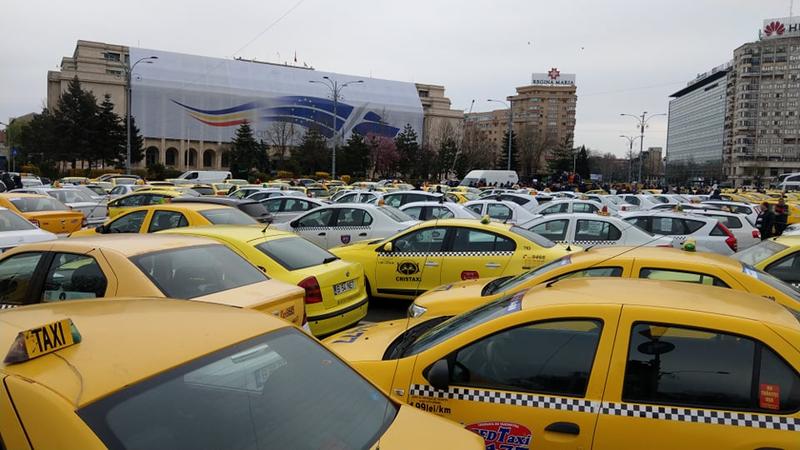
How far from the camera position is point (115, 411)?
189 cm

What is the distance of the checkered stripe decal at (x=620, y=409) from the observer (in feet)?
9.32

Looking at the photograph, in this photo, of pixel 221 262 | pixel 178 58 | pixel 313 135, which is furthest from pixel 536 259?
pixel 178 58

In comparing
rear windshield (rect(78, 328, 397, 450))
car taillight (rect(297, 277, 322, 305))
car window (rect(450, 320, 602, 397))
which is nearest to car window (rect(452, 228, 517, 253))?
car taillight (rect(297, 277, 322, 305))

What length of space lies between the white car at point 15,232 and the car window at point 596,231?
9655mm

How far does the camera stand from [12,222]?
10.2 metres

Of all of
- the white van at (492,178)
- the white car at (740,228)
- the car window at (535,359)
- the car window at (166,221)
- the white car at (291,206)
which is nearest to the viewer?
the car window at (535,359)

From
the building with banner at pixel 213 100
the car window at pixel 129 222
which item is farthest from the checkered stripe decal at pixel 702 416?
the building with banner at pixel 213 100

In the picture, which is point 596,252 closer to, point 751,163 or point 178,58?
point 178,58

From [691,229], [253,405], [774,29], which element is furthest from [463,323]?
[774,29]

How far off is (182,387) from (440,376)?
158cm

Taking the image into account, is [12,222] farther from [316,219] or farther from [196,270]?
[196,270]

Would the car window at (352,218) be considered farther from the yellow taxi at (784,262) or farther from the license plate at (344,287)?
the yellow taxi at (784,262)

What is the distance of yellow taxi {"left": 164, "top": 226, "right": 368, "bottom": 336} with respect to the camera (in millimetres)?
6553

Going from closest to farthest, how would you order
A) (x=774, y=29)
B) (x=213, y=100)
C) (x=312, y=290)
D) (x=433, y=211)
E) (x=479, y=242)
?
1. (x=312, y=290)
2. (x=479, y=242)
3. (x=433, y=211)
4. (x=213, y=100)
5. (x=774, y=29)
